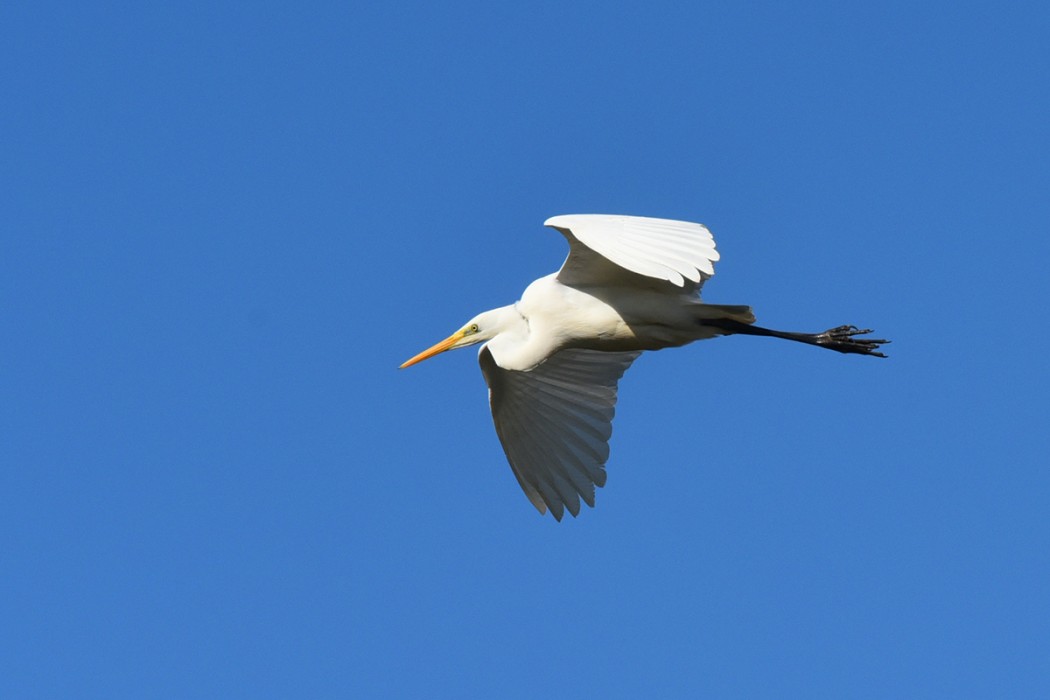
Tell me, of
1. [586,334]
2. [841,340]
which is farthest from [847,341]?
[586,334]

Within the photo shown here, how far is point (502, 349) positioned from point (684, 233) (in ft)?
6.92

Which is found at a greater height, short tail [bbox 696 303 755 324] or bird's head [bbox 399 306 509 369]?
bird's head [bbox 399 306 509 369]

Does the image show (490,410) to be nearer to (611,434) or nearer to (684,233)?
(611,434)

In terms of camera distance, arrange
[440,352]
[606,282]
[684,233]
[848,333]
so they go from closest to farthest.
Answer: [684,233] < [606,282] < [848,333] < [440,352]

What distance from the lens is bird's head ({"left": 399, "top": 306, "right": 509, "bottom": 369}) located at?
36.2ft

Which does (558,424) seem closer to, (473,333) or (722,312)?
(473,333)

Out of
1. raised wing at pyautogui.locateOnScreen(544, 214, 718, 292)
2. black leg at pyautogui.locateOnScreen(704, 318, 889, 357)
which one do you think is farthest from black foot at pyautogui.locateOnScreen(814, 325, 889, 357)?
raised wing at pyautogui.locateOnScreen(544, 214, 718, 292)

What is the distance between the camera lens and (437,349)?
11539mm

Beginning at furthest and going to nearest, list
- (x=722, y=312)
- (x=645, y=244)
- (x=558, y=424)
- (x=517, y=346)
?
1. (x=558, y=424)
2. (x=517, y=346)
3. (x=722, y=312)
4. (x=645, y=244)

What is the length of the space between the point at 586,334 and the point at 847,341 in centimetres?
203

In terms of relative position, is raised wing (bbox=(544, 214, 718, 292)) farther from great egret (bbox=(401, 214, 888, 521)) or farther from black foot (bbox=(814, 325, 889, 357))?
black foot (bbox=(814, 325, 889, 357))

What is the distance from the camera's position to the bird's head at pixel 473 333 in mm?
11039

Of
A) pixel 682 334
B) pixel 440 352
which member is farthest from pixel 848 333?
pixel 440 352

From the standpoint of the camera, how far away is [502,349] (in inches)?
404
